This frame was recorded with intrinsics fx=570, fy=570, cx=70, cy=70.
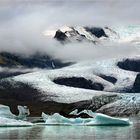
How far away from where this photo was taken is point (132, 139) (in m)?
56.1

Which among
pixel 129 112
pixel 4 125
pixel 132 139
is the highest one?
pixel 129 112

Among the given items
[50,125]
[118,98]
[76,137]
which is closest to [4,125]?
[50,125]

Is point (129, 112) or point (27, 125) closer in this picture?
point (27, 125)

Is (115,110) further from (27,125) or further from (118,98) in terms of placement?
(27,125)

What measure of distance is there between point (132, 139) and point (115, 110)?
378ft

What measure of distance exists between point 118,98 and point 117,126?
10050 centimetres

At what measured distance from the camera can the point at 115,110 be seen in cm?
17088

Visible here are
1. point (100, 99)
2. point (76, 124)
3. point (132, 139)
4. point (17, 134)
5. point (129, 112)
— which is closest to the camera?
point (132, 139)

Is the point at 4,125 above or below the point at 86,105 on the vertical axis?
below

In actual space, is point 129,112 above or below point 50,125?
above

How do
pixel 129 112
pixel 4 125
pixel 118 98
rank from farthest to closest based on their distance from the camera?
pixel 118 98
pixel 129 112
pixel 4 125

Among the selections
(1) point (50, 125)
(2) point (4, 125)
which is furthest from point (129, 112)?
(2) point (4, 125)

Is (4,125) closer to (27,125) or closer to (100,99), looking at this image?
(27,125)

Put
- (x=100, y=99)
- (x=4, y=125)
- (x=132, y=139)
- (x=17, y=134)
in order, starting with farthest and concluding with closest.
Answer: (x=100, y=99)
(x=4, y=125)
(x=17, y=134)
(x=132, y=139)
